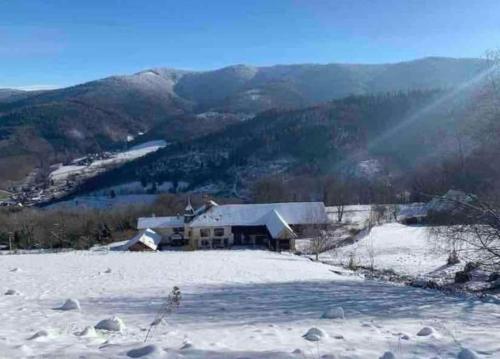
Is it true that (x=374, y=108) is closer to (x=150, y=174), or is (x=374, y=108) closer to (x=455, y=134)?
(x=150, y=174)

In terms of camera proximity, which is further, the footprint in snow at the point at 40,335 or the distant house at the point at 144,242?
the distant house at the point at 144,242

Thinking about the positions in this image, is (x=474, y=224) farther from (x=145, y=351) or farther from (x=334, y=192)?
(x=334, y=192)

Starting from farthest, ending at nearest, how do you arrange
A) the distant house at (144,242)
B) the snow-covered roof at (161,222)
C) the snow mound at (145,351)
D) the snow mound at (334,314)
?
the snow-covered roof at (161,222) → the distant house at (144,242) → the snow mound at (334,314) → the snow mound at (145,351)

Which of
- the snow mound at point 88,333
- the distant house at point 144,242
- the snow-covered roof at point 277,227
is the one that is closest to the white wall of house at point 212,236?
the distant house at point 144,242

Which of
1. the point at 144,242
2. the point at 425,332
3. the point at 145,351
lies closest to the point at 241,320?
the point at 425,332

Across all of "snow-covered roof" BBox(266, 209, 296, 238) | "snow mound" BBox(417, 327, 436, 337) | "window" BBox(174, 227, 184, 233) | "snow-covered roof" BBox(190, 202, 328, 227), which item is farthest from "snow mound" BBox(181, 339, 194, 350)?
"window" BBox(174, 227, 184, 233)

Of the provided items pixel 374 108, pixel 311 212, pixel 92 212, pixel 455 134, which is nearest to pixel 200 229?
pixel 311 212

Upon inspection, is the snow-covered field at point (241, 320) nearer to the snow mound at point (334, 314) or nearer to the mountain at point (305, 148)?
the snow mound at point (334, 314)

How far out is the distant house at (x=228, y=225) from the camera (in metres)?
65.5

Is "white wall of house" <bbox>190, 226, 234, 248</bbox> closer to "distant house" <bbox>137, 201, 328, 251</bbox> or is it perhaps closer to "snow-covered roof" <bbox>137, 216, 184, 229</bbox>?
"distant house" <bbox>137, 201, 328, 251</bbox>

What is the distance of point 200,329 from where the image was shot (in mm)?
9250

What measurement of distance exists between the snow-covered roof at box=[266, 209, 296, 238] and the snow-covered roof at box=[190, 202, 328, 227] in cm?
151

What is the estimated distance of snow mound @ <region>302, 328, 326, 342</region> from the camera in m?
7.94

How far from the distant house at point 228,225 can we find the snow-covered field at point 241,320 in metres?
46.7
